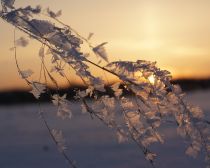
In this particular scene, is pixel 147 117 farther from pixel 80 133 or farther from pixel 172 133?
pixel 80 133

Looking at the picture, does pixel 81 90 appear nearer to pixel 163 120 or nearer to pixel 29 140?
pixel 163 120

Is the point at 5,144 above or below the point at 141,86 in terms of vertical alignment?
below

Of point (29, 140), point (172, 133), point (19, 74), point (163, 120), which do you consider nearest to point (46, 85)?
point (19, 74)

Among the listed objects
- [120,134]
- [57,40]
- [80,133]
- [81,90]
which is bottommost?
[80,133]

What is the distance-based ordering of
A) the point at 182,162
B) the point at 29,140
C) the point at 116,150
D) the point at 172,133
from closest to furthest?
1. the point at 182,162
2. the point at 116,150
3. the point at 172,133
4. the point at 29,140

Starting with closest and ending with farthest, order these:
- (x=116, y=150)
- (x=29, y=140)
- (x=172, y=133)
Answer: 1. (x=116, y=150)
2. (x=172, y=133)
3. (x=29, y=140)

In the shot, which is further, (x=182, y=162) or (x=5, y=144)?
(x=5, y=144)

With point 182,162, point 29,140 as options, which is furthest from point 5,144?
point 182,162

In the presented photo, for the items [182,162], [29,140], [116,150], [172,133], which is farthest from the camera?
[29,140]

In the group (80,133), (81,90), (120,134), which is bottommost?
(80,133)
